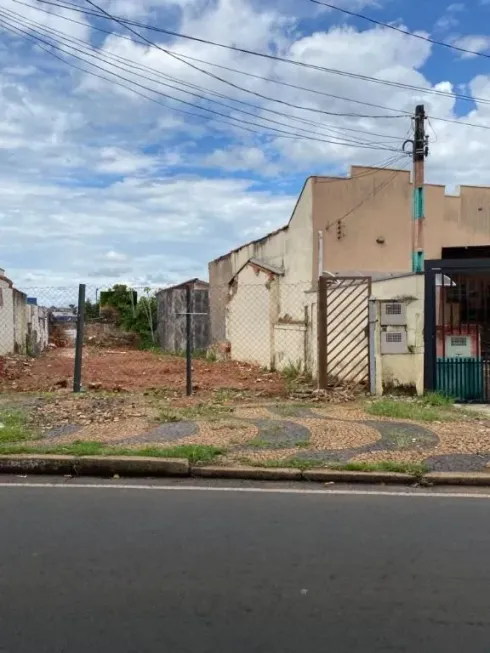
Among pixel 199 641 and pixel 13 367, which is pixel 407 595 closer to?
pixel 199 641

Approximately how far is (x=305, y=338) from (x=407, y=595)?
1134 centimetres

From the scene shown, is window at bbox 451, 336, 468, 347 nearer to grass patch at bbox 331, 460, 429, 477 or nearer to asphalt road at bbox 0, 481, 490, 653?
grass patch at bbox 331, 460, 429, 477

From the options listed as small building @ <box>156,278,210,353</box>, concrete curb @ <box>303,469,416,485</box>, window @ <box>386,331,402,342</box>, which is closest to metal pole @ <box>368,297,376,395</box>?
window @ <box>386,331,402,342</box>

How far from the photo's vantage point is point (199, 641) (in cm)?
316

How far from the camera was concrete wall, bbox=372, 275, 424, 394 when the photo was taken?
11.0m

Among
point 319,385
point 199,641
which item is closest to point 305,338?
point 319,385

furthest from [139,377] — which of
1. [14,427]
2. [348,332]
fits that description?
[14,427]

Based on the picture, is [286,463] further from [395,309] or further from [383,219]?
[383,219]

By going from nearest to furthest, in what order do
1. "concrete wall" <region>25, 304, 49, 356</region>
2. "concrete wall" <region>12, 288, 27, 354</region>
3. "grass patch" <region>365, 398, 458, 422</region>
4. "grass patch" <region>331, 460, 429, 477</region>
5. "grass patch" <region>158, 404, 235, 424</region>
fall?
"grass patch" <region>331, 460, 429, 477</region> → "grass patch" <region>158, 404, 235, 424</region> → "grass patch" <region>365, 398, 458, 422</region> → "concrete wall" <region>12, 288, 27, 354</region> → "concrete wall" <region>25, 304, 49, 356</region>

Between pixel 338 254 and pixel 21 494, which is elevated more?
pixel 338 254

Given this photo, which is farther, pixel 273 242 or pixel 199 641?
pixel 273 242

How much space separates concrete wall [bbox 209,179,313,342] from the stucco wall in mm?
7374

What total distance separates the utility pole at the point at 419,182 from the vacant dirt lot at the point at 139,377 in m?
6.00

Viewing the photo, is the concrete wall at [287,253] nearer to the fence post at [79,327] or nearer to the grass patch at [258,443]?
the fence post at [79,327]
